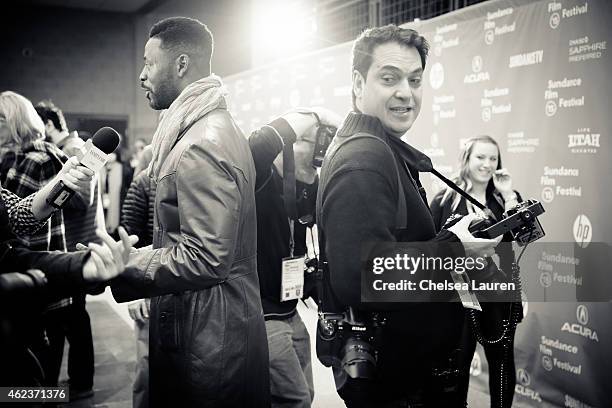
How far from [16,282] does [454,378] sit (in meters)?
1.10

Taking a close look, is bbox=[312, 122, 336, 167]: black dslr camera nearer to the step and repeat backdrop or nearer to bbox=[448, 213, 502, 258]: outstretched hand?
bbox=[448, 213, 502, 258]: outstretched hand

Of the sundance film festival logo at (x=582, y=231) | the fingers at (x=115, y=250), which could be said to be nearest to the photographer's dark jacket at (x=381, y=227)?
the fingers at (x=115, y=250)

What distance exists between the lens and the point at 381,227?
4.79ft

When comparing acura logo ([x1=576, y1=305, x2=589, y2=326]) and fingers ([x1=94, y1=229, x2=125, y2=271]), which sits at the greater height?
fingers ([x1=94, y1=229, x2=125, y2=271])

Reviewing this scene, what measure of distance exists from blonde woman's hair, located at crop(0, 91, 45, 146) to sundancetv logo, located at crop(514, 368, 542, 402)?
3.09 m

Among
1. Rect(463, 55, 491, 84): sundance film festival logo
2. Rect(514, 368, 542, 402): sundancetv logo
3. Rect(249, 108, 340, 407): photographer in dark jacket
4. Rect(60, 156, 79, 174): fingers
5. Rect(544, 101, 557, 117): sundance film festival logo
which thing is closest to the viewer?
Rect(60, 156, 79, 174): fingers

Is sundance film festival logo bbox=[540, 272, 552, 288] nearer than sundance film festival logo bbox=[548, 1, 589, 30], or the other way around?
sundance film festival logo bbox=[548, 1, 589, 30]

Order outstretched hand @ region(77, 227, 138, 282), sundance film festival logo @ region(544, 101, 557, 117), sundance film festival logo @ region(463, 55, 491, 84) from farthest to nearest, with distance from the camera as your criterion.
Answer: sundance film festival logo @ region(463, 55, 491, 84), sundance film festival logo @ region(544, 101, 557, 117), outstretched hand @ region(77, 227, 138, 282)

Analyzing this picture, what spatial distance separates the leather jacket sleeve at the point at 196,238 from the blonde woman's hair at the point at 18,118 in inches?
74.7

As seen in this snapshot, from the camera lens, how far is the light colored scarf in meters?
1.72

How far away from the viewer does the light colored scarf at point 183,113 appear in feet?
5.64

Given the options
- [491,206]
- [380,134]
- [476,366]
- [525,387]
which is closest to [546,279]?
[491,206]

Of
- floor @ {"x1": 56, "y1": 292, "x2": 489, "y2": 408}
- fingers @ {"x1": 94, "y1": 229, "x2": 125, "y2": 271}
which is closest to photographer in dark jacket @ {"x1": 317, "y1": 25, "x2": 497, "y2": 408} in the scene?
fingers @ {"x1": 94, "y1": 229, "x2": 125, "y2": 271}

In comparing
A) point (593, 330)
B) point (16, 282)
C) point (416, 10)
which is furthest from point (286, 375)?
point (416, 10)
